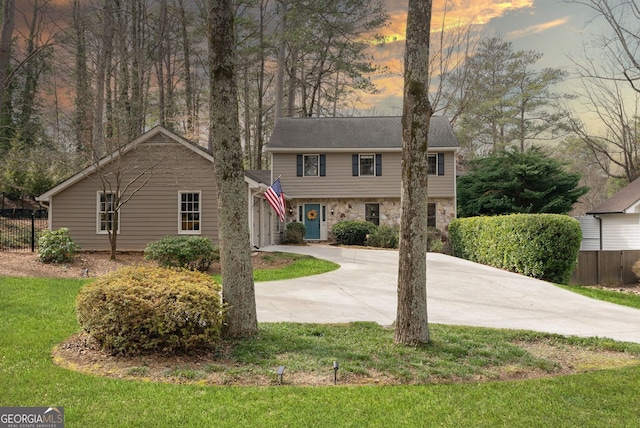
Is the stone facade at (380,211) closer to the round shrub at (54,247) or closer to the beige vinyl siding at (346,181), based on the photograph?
the beige vinyl siding at (346,181)

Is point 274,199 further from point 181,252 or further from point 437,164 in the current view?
point 437,164

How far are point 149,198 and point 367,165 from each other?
10853 mm

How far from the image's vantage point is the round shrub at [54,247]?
13.0m

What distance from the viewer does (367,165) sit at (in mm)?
23391

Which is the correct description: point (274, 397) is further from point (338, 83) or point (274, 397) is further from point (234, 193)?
point (338, 83)

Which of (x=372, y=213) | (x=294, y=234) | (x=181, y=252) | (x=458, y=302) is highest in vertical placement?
(x=372, y=213)

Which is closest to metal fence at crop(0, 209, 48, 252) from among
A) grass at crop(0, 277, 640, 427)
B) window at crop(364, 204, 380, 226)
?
grass at crop(0, 277, 640, 427)

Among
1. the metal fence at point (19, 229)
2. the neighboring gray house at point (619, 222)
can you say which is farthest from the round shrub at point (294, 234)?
the neighboring gray house at point (619, 222)

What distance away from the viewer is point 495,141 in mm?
33156

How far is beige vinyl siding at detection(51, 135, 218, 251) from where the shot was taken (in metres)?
16.6

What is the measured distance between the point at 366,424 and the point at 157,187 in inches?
598

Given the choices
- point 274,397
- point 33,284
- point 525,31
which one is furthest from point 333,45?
point 274,397

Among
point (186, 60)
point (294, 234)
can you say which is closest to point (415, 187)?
point (294, 234)

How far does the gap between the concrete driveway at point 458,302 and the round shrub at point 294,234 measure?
8.14 meters
